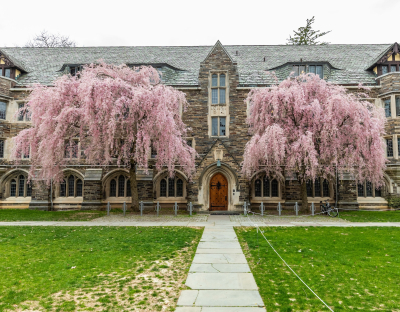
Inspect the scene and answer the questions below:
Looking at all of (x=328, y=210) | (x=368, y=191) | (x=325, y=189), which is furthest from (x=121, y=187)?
(x=368, y=191)

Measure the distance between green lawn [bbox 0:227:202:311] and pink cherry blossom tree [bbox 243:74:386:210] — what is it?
7429mm

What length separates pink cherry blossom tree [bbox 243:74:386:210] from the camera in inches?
607

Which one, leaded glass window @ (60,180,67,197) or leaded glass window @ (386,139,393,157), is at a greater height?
leaded glass window @ (386,139,393,157)

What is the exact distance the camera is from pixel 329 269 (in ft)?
21.4

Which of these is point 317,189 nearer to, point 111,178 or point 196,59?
point 196,59

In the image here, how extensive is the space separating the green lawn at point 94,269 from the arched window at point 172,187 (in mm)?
10087

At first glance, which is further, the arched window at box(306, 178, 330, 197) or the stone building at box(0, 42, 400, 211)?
the arched window at box(306, 178, 330, 197)

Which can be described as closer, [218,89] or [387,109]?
[387,109]

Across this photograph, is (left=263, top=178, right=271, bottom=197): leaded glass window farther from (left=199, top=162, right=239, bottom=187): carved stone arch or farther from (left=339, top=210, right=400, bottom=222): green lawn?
(left=339, top=210, right=400, bottom=222): green lawn

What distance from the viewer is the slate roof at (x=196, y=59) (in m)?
22.7

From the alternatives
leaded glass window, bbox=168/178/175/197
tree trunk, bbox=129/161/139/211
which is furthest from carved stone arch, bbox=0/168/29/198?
leaded glass window, bbox=168/178/175/197

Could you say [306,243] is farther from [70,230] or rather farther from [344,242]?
[70,230]

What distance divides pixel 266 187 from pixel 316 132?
21.5 ft

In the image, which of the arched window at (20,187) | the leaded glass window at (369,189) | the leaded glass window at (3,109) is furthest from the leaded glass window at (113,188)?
the leaded glass window at (369,189)
